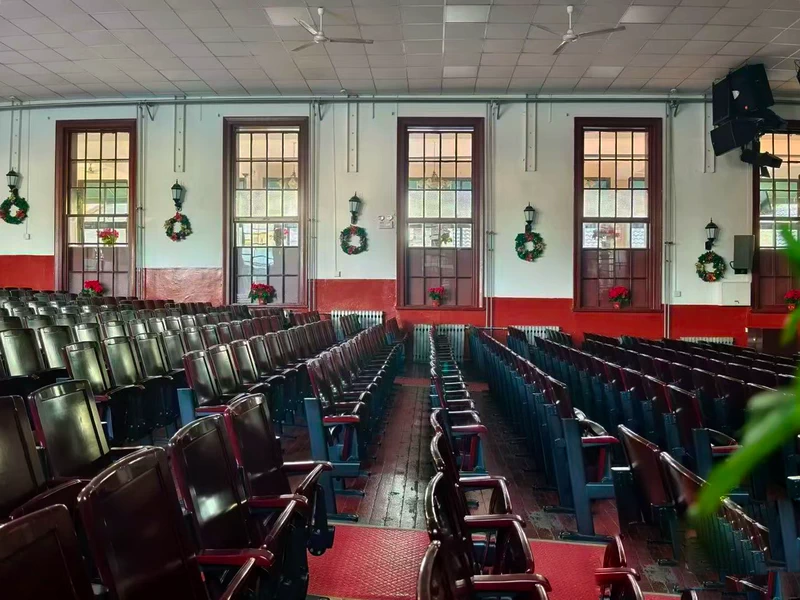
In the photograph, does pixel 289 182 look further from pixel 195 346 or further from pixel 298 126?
pixel 195 346

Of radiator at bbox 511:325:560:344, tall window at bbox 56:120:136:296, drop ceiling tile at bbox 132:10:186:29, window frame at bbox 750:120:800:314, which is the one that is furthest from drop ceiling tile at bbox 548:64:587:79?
tall window at bbox 56:120:136:296

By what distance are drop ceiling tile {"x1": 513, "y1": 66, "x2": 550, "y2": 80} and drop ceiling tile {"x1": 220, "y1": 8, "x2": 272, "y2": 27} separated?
436 cm

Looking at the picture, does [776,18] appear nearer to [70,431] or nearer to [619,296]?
[619,296]

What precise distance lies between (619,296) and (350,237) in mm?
5179

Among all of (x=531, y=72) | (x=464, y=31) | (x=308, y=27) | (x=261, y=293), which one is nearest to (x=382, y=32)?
(x=464, y=31)

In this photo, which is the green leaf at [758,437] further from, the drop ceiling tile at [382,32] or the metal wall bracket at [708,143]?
the metal wall bracket at [708,143]

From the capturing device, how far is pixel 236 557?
1.94 meters

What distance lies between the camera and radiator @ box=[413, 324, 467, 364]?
40.8ft

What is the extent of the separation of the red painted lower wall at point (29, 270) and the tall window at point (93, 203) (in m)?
0.28

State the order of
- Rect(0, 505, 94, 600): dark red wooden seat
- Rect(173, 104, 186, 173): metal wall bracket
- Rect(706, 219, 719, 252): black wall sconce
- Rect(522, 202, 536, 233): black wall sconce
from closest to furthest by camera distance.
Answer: Rect(0, 505, 94, 600): dark red wooden seat < Rect(706, 219, 719, 252): black wall sconce < Rect(522, 202, 536, 233): black wall sconce < Rect(173, 104, 186, 173): metal wall bracket

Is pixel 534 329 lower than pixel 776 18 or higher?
lower

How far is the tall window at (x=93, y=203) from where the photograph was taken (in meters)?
13.4

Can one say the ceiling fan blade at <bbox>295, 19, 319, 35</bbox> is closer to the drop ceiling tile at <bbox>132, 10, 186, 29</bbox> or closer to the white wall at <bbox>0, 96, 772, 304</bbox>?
the drop ceiling tile at <bbox>132, 10, 186, 29</bbox>

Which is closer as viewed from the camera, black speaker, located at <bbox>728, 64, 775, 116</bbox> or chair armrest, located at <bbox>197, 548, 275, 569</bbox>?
chair armrest, located at <bbox>197, 548, 275, 569</bbox>
